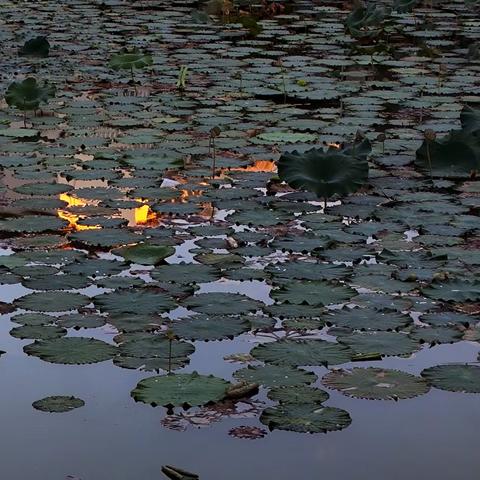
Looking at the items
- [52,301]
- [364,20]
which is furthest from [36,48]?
[52,301]

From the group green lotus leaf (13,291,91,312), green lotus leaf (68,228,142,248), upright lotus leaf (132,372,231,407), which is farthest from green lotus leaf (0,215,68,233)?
upright lotus leaf (132,372,231,407)

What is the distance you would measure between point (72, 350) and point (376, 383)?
79 centimetres

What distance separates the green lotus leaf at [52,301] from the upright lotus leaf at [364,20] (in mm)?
5611

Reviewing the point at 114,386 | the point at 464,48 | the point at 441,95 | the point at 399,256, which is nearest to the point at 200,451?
the point at 114,386

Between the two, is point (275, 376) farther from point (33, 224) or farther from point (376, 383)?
point (33, 224)

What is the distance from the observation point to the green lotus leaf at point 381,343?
310cm

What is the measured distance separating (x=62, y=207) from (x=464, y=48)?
4.98 metres

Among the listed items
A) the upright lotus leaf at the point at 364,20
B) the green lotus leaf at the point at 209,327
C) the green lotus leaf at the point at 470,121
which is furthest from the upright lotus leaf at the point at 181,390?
the upright lotus leaf at the point at 364,20

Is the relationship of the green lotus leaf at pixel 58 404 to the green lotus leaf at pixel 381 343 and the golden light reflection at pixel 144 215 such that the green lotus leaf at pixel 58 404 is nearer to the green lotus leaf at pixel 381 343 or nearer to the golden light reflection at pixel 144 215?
the green lotus leaf at pixel 381 343

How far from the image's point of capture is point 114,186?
469 centimetres

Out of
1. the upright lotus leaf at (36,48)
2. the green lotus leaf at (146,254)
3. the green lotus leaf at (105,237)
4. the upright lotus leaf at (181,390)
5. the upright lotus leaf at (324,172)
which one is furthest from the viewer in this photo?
the upright lotus leaf at (36,48)

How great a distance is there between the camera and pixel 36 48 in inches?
306

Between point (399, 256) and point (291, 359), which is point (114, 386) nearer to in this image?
point (291, 359)

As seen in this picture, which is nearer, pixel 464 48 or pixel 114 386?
pixel 114 386
